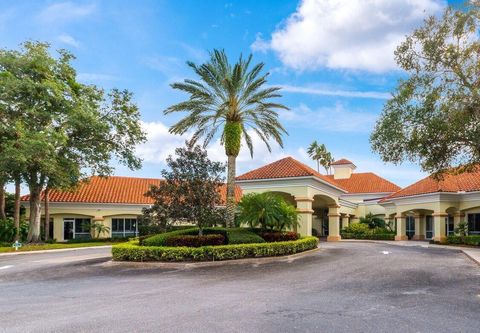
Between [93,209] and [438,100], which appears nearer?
[438,100]

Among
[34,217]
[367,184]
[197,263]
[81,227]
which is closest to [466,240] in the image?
[197,263]

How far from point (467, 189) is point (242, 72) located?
781 inches

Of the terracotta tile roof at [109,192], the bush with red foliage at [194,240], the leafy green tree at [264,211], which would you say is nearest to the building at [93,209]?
the terracotta tile roof at [109,192]

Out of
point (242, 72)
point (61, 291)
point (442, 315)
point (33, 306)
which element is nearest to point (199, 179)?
point (242, 72)

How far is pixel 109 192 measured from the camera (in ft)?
140

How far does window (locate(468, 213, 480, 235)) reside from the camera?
110 ft

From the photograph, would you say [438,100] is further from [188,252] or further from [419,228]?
→ [419,228]

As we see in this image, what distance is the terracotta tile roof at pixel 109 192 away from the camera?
4041 centimetres

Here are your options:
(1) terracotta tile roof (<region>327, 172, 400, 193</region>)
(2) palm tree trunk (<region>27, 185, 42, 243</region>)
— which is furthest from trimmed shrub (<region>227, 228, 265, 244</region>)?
(1) terracotta tile roof (<region>327, 172, 400, 193</region>)

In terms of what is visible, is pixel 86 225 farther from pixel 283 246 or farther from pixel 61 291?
pixel 61 291

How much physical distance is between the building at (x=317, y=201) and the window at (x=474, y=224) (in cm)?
8

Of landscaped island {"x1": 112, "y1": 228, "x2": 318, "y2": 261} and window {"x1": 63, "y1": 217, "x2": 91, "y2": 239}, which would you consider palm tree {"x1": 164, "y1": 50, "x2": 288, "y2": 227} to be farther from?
window {"x1": 63, "y1": 217, "x2": 91, "y2": 239}

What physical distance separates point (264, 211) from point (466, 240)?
16.3 metres

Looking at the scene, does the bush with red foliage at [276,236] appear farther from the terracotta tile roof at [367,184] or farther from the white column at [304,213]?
the terracotta tile roof at [367,184]
